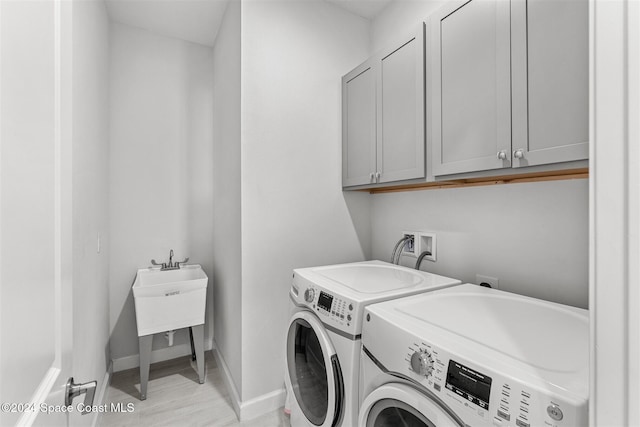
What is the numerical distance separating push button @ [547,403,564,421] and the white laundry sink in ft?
6.54

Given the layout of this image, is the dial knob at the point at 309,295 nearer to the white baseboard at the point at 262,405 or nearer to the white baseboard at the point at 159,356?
the white baseboard at the point at 262,405

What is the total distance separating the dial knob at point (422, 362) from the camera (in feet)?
2.55

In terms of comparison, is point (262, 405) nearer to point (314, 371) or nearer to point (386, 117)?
point (314, 371)

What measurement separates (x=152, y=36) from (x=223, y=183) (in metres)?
1.41

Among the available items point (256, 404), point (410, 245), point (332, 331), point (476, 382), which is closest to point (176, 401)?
point (256, 404)

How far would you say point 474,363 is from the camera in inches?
27.3

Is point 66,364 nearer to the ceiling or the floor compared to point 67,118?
nearer to the floor

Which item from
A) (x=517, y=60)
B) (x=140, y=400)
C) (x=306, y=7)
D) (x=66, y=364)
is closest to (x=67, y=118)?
(x=66, y=364)

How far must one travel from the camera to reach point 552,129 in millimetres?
976

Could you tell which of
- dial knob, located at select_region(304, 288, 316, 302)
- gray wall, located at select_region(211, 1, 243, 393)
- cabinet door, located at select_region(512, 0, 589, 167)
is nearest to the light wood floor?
gray wall, located at select_region(211, 1, 243, 393)

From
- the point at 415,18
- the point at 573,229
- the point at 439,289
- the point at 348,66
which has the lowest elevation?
the point at 439,289

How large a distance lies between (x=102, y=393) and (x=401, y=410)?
6.48ft

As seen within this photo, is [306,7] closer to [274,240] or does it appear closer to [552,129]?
[274,240]

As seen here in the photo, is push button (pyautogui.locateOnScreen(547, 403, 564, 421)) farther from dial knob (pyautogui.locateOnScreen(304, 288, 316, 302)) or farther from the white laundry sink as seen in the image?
the white laundry sink
